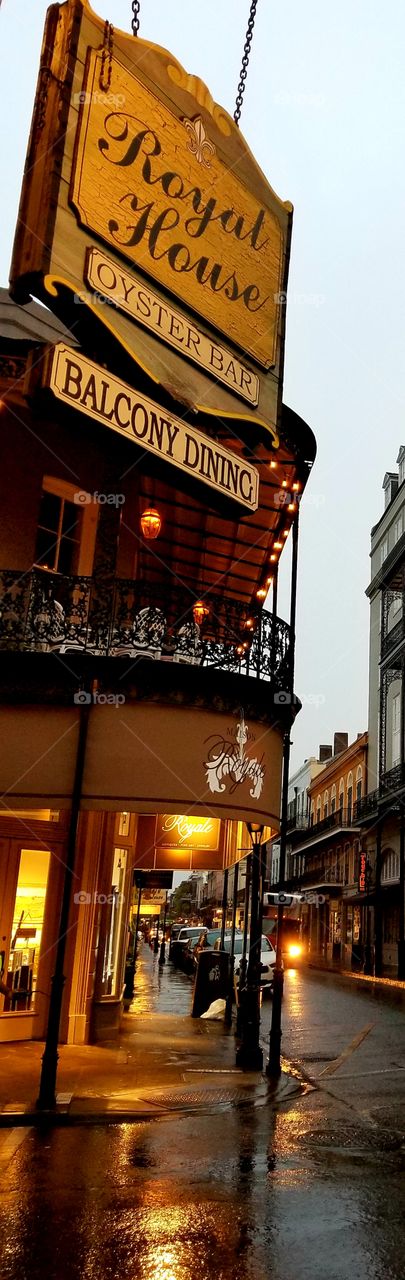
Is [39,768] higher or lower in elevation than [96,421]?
lower

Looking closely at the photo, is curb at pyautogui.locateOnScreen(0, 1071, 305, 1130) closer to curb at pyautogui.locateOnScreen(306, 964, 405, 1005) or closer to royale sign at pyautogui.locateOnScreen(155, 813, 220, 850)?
royale sign at pyautogui.locateOnScreen(155, 813, 220, 850)

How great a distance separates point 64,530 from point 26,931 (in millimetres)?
5870

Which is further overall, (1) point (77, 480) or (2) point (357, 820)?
(2) point (357, 820)

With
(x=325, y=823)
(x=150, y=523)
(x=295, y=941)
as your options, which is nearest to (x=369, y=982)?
(x=325, y=823)

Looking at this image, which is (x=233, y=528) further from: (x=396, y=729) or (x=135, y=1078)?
(x=396, y=729)

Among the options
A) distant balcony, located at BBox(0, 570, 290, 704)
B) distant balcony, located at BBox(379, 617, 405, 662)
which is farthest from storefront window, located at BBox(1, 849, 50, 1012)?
distant balcony, located at BBox(379, 617, 405, 662)

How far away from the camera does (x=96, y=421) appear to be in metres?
6.61

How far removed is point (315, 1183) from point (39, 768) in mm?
6013

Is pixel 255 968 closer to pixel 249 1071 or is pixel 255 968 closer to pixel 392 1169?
pixel 249 1071

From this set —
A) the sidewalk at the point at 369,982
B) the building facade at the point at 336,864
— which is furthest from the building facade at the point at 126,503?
the building facade at the point at 336,864

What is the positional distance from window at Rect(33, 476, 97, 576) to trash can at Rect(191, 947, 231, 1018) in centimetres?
874

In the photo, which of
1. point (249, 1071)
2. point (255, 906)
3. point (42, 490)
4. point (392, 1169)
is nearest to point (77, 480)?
point (42, 490)

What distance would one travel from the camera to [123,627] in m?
13.3

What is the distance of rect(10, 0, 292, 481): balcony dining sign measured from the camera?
22.8 feet
